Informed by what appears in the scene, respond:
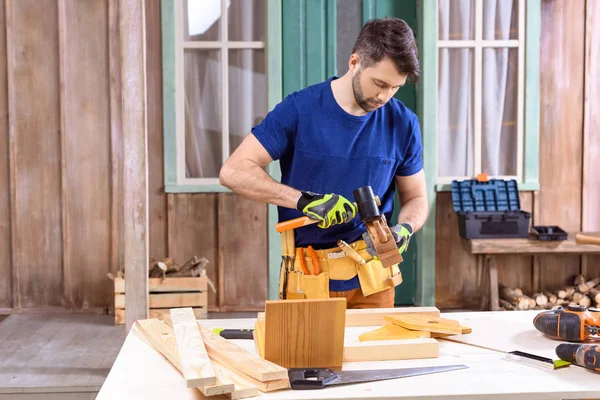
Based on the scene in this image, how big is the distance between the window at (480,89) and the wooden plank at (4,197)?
329 cm

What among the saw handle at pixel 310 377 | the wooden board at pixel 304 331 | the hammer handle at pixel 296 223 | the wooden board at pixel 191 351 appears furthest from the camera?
the hammer handle at pixel 296 223

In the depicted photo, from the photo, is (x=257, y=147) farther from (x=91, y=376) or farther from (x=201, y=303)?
(x=201, y=303)

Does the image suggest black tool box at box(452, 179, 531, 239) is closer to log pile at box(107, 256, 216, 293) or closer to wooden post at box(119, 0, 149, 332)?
log pile at box(107, 256, 216, 293)

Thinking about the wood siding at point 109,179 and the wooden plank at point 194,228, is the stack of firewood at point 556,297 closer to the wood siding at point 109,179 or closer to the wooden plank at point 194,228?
the wood siding at point 109,179

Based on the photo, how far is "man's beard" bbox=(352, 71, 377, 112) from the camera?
2.46 meters

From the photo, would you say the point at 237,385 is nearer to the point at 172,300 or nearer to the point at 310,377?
the point at 310,377

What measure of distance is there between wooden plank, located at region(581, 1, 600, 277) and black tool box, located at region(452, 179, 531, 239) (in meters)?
0.66

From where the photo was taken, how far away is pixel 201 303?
15.6 ft

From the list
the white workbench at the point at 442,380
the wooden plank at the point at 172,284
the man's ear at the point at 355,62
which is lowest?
the wooden plank at the point at 172,284

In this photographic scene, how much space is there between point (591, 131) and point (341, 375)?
4.19m

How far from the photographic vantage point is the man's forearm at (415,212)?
264 centimetres

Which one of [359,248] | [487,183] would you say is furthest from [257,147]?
[487,183]

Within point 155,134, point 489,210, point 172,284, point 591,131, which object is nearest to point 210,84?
point 155,134

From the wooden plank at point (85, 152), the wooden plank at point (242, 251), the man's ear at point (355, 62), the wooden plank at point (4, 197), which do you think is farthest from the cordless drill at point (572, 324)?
the wooden plank at point (4, 197)
